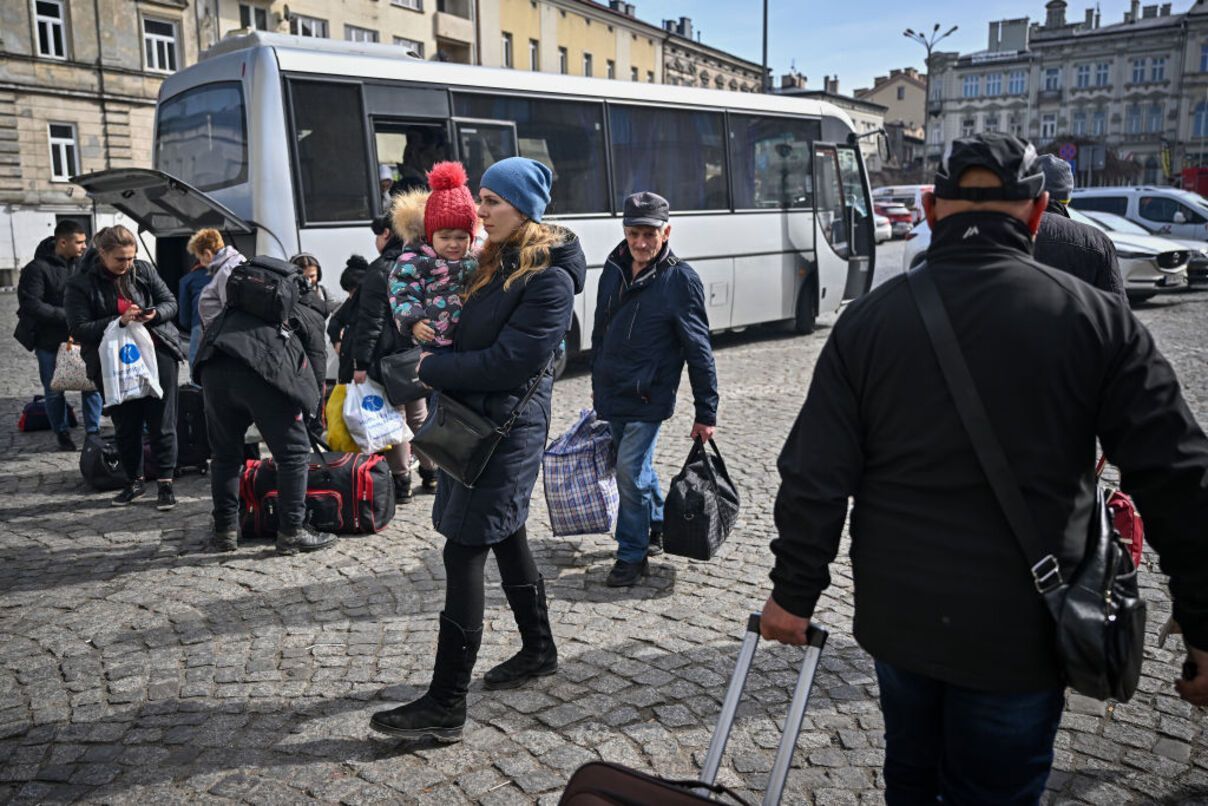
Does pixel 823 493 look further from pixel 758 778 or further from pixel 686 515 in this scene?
pixel 686 515

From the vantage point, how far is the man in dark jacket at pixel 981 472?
1.96m

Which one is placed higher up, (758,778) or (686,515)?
(686,515)

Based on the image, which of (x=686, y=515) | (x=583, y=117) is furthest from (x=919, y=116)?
(x=686, y=515)

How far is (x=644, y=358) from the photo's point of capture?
5.02 m

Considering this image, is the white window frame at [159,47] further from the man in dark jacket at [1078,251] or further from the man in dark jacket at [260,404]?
the man in dark jacket at [1078,251]

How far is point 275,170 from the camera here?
353 inches

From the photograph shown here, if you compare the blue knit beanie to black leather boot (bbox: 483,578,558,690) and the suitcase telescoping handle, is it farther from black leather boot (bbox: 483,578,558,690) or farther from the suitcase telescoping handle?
the suitcase telescoping handle

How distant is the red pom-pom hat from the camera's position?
3.69 metres

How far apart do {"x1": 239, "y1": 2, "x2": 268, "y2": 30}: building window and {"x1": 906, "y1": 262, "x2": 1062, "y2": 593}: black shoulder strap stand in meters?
37.1

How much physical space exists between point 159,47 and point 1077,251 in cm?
3478

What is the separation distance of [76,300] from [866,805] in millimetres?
5776

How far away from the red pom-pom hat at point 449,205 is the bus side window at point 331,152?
5.82 m

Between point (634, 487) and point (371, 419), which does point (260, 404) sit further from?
point (634, 487)

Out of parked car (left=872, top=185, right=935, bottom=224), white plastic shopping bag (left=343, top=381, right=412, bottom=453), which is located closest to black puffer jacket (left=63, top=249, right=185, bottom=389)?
white plastic shopping bag (left=343, top=381, right=412, bottom=453)
